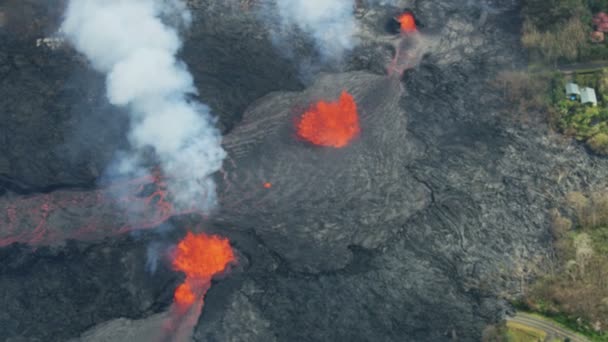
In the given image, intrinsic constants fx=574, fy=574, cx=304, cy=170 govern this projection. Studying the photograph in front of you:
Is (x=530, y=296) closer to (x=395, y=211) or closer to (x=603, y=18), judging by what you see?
(x=395, y=211)

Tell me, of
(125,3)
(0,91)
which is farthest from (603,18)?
(0,91)

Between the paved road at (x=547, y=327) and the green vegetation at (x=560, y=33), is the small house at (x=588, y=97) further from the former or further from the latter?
the paved road at (x=547, y=327)

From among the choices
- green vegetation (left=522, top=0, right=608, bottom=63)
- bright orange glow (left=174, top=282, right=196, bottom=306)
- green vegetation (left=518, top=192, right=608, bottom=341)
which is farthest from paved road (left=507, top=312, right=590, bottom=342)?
green vegetation (left=522, top=0, right=608, bottom=63)

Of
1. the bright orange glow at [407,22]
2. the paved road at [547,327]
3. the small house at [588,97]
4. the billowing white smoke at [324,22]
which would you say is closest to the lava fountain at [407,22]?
the bright orange glow at [407,22]

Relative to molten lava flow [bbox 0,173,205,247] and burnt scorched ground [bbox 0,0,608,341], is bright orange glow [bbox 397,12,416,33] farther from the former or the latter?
molten lava flow [bbox 0,173,205,247]

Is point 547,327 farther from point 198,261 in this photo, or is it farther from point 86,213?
point 86,213

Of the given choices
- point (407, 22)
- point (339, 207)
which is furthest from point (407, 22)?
point (339, 207)

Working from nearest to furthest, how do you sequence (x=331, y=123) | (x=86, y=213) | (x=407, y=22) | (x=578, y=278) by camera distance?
(x=578, y=278), (x=86, y=213), (x=331, y=123), (x=407, y=22)
